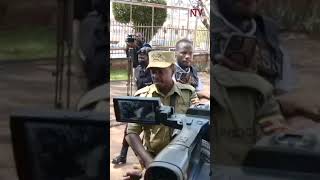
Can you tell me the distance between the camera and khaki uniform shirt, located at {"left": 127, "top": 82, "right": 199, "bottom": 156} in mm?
2199

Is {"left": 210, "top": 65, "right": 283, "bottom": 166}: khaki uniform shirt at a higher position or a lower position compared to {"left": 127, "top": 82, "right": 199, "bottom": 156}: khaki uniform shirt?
higher

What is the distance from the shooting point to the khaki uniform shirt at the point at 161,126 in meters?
2.20

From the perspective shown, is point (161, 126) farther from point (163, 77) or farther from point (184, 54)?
point (184, 54)

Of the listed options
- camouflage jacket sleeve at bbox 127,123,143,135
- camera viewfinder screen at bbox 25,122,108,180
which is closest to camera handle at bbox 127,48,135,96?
camouflage jacket sleeve at bbox 127,123,143,135

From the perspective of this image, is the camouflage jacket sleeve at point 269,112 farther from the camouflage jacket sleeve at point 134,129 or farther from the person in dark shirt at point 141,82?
the person in dark shirt at point 141,82

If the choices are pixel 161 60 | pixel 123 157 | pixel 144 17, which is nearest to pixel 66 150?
pixel 161 60

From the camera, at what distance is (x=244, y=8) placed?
55.8 inches

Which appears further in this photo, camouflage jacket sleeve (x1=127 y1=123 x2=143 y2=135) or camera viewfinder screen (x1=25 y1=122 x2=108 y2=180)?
camouflage jacket sleeve (x1=127 y1=123 x2=143 y2=135)

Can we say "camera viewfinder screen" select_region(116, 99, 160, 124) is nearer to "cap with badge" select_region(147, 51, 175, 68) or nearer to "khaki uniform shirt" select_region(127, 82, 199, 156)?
"khaki uniform shirt" select_region(127, 82, 199, 156)

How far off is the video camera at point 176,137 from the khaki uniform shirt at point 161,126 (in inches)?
4.1

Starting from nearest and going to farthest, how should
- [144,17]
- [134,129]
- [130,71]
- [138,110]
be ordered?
1. [138,110]
2. [134,129]
3. [130,71]
4. [144,17]

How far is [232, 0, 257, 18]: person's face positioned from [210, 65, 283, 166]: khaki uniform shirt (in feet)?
0.53

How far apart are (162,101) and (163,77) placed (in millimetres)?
125

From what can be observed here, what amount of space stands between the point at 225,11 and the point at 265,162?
1.46ft
